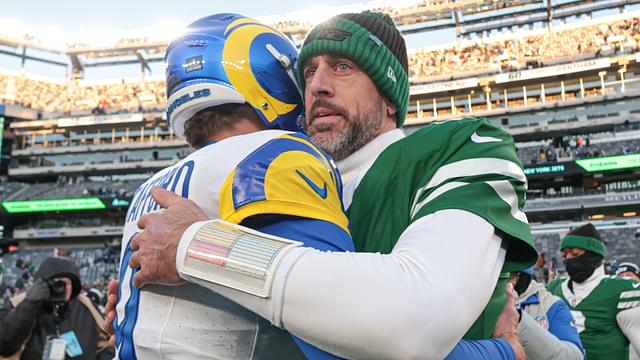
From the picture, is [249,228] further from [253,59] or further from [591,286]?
[591,286]

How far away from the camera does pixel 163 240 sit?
55.4 inches

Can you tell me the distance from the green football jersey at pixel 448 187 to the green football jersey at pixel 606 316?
12.8ft

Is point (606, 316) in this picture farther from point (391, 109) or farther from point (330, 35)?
point (330, 35)

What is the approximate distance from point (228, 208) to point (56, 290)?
3495mm

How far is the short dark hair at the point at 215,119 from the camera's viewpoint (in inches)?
74.6

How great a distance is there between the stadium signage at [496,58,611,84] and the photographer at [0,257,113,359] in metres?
38.8

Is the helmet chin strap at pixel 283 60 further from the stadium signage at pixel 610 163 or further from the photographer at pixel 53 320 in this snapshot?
the stadium signage at pixel 610 163

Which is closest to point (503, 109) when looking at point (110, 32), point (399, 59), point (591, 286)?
point (110, 32)

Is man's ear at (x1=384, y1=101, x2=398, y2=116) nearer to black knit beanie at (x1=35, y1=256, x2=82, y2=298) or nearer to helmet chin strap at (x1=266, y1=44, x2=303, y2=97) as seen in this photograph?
helmet chin strap at (x1=266, y1=44, x2=303, y2=97)

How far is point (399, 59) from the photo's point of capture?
2.29m

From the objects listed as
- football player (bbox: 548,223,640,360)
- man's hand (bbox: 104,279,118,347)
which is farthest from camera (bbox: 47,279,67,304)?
football player (bbox: 548,223,640,360)

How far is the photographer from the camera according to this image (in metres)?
4.11

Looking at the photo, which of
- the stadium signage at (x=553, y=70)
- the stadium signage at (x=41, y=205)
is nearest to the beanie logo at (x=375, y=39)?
the stadium signage at (x=553, y=70)

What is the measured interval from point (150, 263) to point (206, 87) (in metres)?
0.69
